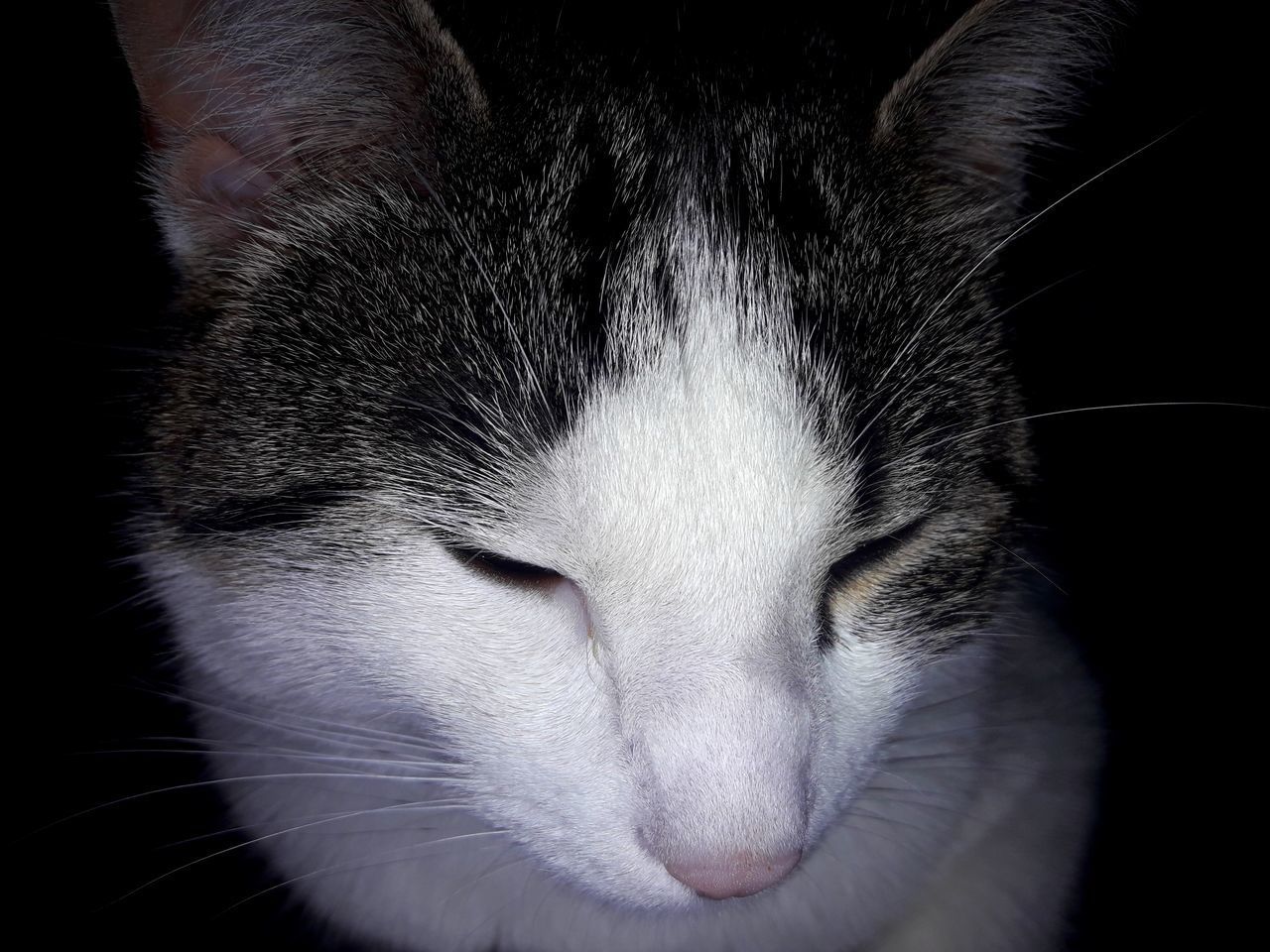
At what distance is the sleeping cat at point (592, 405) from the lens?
25.5 inches

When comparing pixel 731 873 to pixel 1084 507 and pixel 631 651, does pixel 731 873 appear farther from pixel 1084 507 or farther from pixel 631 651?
pixel 1084 507

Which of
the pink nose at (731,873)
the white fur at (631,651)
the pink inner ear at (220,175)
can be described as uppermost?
the pink inner ear at (220,175)

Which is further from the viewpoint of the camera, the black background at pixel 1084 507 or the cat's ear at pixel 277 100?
the black background at pixel 1084 507

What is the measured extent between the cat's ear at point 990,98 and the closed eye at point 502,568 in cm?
47

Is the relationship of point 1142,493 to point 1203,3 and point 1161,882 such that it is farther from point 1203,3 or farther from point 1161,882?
point 1203,3

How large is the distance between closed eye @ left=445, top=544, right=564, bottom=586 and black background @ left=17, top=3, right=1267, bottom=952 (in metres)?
0.44

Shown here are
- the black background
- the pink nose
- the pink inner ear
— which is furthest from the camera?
the black background

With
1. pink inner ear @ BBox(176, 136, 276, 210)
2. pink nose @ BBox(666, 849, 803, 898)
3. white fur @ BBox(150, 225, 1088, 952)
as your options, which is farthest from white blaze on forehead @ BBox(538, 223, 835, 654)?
pink inner ear @ BBox(176, 136, 276, 210)

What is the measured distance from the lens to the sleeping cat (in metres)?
→ 0.65

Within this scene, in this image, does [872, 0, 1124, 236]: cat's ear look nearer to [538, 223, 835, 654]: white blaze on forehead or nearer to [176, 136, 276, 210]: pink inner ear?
[538, 223, 835, 654]: white blaze on forehead

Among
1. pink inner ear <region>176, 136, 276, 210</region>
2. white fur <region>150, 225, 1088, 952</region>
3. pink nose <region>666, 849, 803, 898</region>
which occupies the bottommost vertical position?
pink nose <region>666, 849, 803, 898</region>

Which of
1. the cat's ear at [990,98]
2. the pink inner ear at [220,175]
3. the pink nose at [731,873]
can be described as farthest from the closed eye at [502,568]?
the cat's ear at [990,98]

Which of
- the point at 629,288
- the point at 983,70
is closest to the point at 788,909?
the point at 629,288

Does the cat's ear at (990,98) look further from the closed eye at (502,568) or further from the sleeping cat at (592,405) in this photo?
the closed eye at (502,568)
